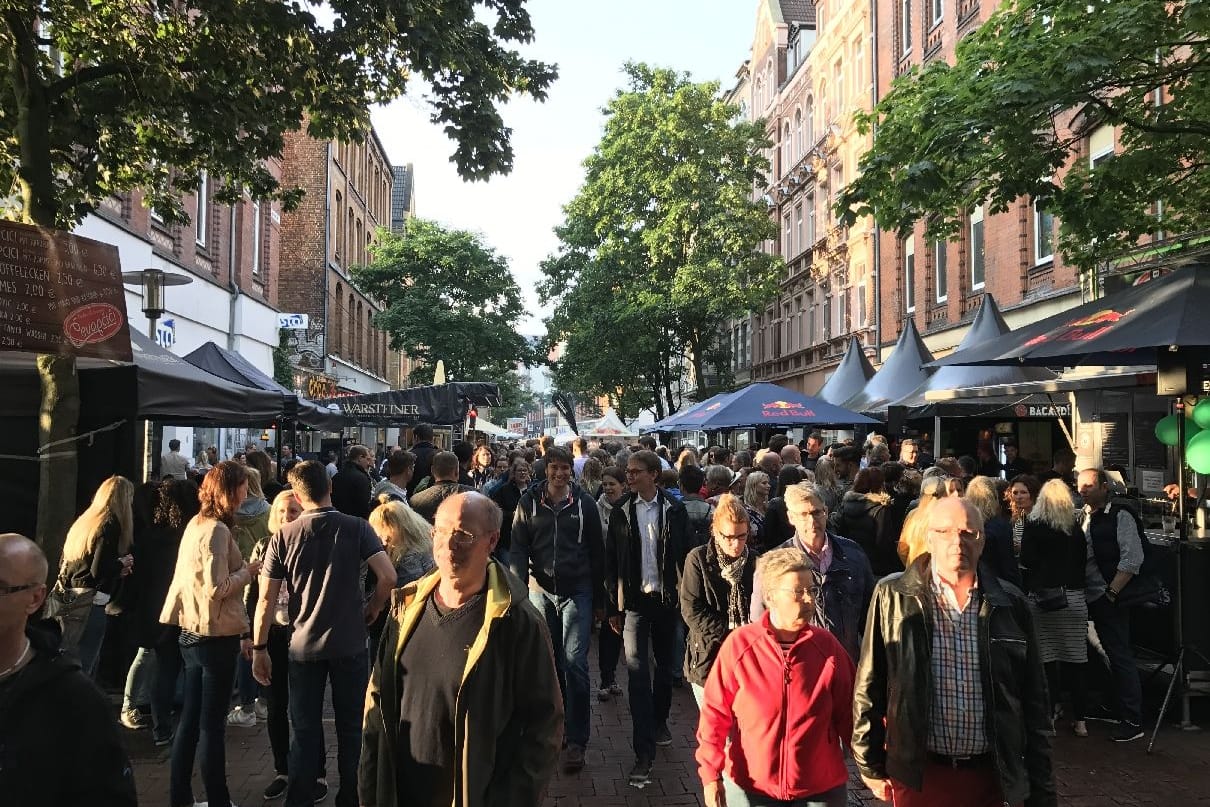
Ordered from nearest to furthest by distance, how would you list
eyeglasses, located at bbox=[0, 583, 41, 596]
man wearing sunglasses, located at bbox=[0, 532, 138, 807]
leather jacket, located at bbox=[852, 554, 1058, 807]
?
man wearing sunglasses, located at bbox=[0, 532, 138, 807], eyeglasses, located at bbox=[0, 583, 41, 596], leather jacket, located at bbox=[852, 554, 1058, 807]

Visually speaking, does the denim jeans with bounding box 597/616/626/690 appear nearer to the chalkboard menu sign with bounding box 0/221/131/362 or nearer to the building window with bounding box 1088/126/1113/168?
the chalkboard menu sign with bounding box 0/221/131/362

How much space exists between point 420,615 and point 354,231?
41907mm

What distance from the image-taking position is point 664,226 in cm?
3294

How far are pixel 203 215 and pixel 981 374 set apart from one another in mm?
16047

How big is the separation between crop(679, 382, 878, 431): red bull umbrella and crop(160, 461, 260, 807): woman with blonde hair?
940 cm

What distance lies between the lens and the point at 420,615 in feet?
9.81

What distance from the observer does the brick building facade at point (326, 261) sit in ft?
108

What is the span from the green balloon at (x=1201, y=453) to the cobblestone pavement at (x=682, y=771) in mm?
1838

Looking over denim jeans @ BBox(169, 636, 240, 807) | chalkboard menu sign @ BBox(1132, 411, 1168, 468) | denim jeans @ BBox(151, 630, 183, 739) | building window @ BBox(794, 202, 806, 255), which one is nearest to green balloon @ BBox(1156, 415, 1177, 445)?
chalkboard menu sign @ BBox(1132, 411, 1168, 468)

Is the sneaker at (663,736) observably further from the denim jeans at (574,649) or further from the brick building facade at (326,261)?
the brick building facade at (326,261)

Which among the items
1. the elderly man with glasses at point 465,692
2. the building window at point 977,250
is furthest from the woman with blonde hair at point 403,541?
the building window at point 977,250

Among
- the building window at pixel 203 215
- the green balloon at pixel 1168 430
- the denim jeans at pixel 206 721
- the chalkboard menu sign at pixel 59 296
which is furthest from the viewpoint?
the building window at pixel 203 215

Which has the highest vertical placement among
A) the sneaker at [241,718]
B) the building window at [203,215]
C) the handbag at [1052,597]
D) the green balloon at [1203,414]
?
the building window at [203,215]

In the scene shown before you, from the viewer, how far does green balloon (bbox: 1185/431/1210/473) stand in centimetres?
689
